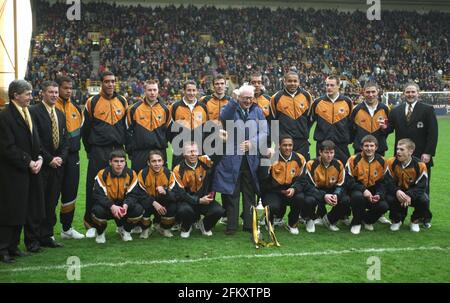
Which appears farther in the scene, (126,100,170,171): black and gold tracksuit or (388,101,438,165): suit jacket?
(388,101,438,165): suit jacket

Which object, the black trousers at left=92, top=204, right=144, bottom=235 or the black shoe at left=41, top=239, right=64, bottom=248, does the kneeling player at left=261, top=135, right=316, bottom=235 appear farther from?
the black shoe at left=41, top=239, right=64, bottom=248

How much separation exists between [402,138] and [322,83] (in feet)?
80.0

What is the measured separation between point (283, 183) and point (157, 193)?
163cm

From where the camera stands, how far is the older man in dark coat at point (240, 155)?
21.8 ft

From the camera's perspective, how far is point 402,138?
7.30 metres

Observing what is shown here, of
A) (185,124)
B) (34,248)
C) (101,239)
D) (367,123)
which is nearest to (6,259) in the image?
(34,248)

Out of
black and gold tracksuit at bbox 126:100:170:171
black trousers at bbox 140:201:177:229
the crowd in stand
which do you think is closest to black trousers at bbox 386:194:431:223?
black trousers at bbox 140:201:177:229

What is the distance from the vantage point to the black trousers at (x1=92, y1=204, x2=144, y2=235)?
20.3 feet

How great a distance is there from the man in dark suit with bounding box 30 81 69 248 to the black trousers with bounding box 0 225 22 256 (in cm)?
51

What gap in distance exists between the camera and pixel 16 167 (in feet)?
17.8

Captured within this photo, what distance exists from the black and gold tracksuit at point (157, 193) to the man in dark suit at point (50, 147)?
984mm

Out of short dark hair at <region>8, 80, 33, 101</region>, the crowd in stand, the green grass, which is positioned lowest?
the green grass

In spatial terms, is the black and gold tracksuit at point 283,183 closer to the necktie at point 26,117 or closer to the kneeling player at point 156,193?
the kneeling player at point 156,193

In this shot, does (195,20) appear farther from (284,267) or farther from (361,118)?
(284,267)
